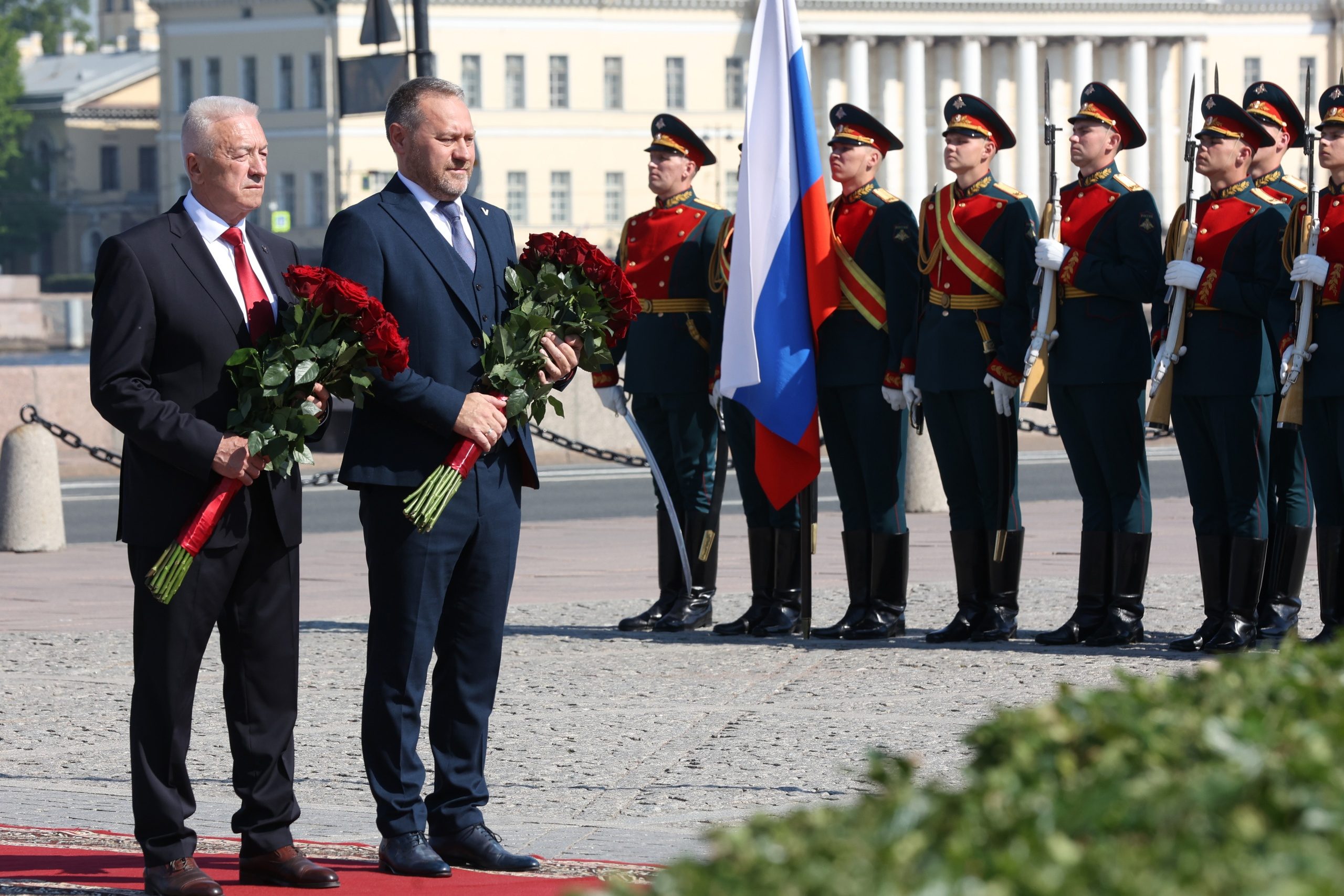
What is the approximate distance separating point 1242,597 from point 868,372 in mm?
1726

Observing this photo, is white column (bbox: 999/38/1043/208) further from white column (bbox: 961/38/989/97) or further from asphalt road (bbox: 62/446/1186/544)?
asphalt road (bbox: 62/446/1186/544)

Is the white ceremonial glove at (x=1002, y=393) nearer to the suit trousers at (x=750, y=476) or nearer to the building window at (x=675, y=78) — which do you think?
the suit trousers at (x=750, y=476)

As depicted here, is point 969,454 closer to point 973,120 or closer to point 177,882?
point 973,120

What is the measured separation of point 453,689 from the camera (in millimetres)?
5574

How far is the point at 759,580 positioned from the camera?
959cm

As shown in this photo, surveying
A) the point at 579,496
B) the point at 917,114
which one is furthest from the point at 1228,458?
the point at 917,114

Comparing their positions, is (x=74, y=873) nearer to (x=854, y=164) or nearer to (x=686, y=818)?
(x=686, y=818)

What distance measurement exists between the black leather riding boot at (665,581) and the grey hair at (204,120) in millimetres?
4701

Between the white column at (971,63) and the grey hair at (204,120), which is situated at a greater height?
the white column at (971,63)

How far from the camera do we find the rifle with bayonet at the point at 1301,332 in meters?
8.14

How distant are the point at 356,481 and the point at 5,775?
1.90 m

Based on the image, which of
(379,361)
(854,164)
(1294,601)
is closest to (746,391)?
(854,164)

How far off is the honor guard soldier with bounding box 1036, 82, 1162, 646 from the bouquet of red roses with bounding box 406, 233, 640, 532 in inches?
131

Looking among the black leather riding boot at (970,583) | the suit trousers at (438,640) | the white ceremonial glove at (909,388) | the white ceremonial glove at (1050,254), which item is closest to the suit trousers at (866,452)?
the white ceremonial glove at (909,388)
